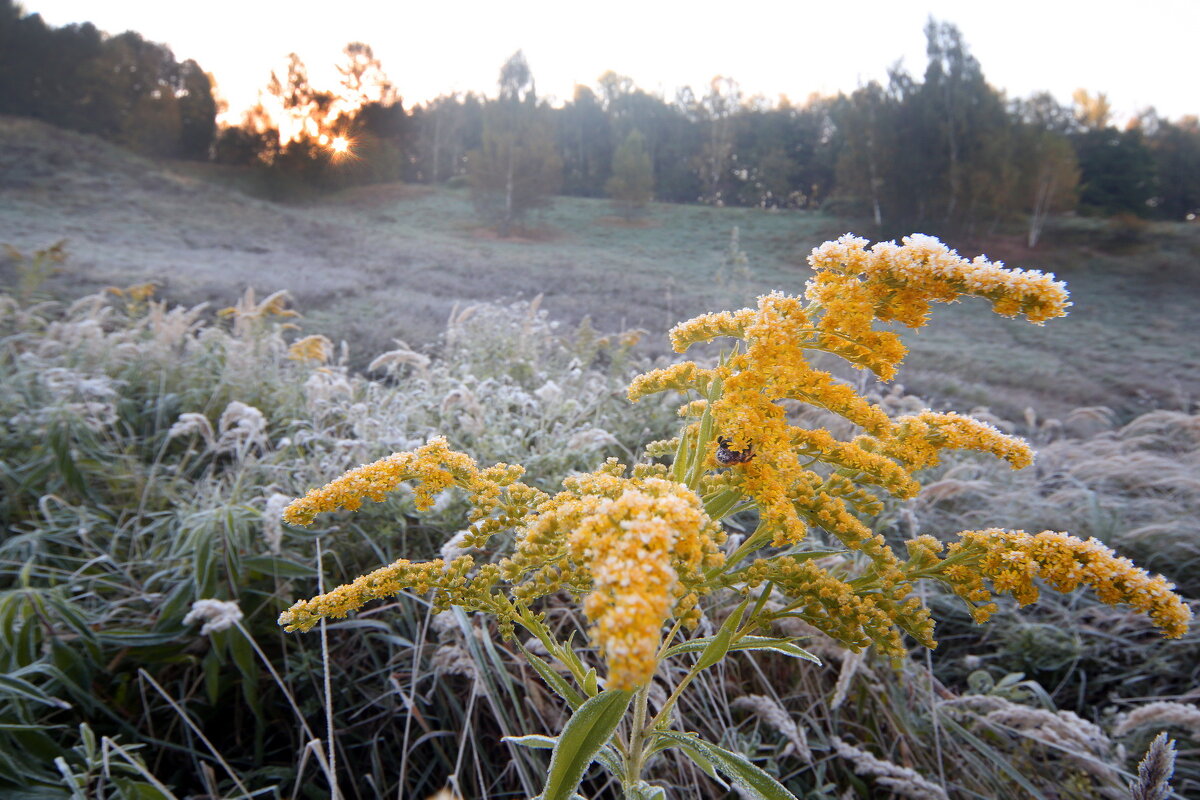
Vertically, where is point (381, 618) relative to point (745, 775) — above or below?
below

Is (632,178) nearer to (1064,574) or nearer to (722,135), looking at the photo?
(722,135)

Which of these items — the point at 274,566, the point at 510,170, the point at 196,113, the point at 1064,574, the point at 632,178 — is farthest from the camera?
the point at 632,178

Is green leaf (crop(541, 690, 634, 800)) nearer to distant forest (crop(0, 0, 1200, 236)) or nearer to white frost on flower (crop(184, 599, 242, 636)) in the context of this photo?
white frost on flower (crop(184, 599, 242, 636))

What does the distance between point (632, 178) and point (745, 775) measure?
19.9 meters

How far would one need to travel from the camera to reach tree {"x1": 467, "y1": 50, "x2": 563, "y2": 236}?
1900 centimetres

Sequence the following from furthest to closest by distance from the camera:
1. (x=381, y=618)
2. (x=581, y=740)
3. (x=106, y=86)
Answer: (x=106, y=86)
(x=381, y=618)
(x=581, y=740)

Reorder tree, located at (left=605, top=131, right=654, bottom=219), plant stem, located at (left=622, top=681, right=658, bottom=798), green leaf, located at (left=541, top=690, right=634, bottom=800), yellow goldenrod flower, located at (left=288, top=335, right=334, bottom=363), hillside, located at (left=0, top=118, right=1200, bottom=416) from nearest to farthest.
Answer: green leaf, located at (left=541, top=690, right=634, bottom=800)
plant stem, located at (left=622, top=681, right=658, bottom=798)
yellow goldenrod flower, located at (left=288, top=335, right=334, bottom=363)
hillside, located at (left=0, top=118, right=1200, bottom=416)
tree, located at (left=605, top=131, right=654, bottom=219)

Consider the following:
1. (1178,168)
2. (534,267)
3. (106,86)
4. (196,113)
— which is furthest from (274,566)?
(1178,168)

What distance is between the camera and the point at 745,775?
3.10ft

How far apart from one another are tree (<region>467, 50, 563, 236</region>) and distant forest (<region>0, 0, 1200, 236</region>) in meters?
0.21

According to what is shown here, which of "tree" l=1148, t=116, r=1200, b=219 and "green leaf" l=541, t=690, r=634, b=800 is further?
"tree" l=1148, t=116, r=1200, b=219

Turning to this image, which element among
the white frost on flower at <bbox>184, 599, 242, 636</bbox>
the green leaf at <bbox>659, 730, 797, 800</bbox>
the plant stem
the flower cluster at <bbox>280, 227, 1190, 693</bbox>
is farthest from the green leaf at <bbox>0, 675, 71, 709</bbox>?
the green leaf at <bbox>659, 730, 797, 800</bbox>

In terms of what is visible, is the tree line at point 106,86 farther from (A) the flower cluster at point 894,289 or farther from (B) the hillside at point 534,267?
(A) the flower cluster at point 894,289

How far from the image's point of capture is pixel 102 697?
1.95 metres
